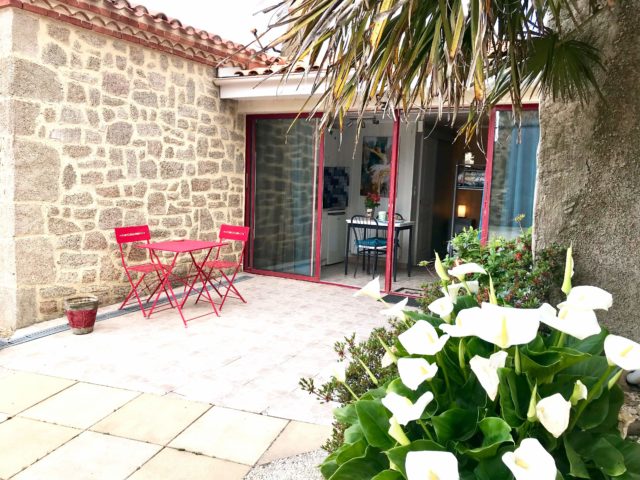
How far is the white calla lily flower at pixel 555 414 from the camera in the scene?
1.05 m

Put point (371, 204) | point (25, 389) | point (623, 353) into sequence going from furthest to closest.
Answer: point (371, 204) < point (25, 389) < point (623, 353)

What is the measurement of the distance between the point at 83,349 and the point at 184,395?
1.34 m

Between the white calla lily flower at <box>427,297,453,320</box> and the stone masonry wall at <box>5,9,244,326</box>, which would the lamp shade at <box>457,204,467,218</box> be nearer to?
the stone masonry wall at <box>5,9,244,326</box>

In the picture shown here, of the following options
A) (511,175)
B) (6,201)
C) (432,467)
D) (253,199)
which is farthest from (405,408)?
(253,199)

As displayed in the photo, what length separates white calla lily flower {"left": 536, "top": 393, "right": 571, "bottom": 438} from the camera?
41.3 inches

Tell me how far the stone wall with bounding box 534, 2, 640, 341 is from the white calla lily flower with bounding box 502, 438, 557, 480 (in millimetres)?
2174

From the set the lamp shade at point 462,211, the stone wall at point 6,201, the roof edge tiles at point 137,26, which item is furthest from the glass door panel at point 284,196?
the stone wall at point 6,201

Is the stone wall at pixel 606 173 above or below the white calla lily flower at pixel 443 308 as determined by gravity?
above

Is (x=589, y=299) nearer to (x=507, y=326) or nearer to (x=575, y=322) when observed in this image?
(x=575, y=322)

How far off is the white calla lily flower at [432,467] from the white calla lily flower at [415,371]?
0.68 feet

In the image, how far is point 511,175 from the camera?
5.82 m

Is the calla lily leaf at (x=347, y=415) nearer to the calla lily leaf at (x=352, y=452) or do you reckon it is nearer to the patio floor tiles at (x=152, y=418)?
the calla lily leaf at (x=352, y=452)

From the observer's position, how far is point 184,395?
3449mm

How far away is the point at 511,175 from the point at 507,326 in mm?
5129
